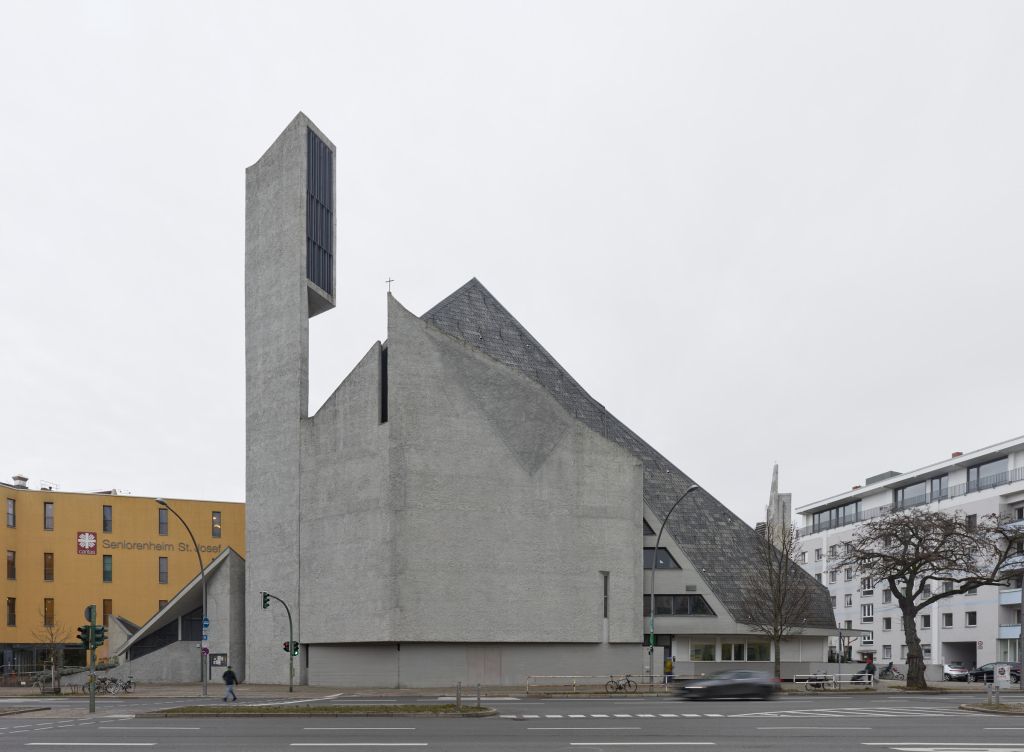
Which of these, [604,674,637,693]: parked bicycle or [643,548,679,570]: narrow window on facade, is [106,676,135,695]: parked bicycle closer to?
[604,674,637,693]: parked bicycle

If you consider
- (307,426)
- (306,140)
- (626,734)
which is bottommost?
(626,734)

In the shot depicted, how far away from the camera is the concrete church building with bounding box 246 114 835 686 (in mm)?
46688

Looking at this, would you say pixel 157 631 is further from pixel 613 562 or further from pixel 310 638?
pixel 613 562

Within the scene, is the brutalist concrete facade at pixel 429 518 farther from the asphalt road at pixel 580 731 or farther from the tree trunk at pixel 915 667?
the asphalt road at pixel 580 731

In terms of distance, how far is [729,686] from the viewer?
1395 inches

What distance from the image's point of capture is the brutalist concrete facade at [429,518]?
4662 centimetres

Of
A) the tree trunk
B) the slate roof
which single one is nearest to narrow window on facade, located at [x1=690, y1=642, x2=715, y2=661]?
the slate roof

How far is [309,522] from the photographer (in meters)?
50.0

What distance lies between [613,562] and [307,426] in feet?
56.3

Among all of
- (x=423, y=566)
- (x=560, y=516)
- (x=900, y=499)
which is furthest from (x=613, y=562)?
(x=900, y=499)

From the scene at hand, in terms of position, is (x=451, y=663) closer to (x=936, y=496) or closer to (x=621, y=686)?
(x=621, y=686)

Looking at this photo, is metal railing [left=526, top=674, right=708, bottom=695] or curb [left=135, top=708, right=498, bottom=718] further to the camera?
metal railing [left=526, top=674, right=708, bottom=695]

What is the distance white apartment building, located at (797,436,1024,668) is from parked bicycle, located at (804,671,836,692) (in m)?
11.6

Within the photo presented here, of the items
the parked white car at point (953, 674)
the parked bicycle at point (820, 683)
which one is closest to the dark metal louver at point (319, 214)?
the parked bicycle at point (820, 683)
